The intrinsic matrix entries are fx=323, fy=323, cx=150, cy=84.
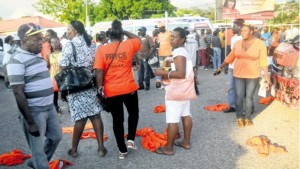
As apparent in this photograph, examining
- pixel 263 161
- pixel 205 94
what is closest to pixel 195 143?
pixel 263 161

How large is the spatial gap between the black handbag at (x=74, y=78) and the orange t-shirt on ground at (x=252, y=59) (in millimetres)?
2632

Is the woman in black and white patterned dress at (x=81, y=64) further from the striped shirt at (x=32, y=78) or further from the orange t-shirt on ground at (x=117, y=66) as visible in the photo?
the striped shirt at (x=32, y=78)

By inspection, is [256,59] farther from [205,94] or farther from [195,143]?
[205,94]

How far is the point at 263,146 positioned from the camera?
4480 millimetres

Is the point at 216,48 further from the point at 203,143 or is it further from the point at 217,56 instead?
the point at 203,143

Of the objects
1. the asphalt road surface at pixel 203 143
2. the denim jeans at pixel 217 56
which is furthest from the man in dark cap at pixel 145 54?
the denim jeans at pixel 217 56

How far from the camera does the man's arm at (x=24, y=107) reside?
9.79 feet

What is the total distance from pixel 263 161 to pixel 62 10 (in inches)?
1447

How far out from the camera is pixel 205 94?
8.48m

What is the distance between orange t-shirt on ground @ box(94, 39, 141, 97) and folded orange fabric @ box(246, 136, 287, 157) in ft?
6.43

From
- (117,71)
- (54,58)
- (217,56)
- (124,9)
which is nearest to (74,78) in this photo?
(117,71)

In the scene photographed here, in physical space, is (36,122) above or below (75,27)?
below

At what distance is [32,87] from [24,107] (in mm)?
228

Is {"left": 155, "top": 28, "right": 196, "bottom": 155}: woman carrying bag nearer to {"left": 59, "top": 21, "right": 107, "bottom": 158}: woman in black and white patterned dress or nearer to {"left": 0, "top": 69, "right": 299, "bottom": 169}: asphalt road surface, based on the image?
{"left": 0, "top": 69, "right": 299, "bottom": 169}: asphalt road surface
